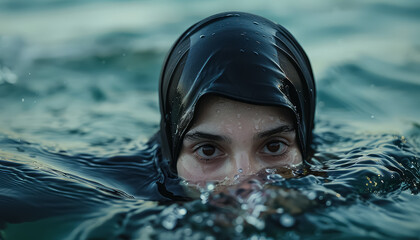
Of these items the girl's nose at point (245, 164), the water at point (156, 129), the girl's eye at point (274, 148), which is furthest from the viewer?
the girl's eye at point (274, 148)

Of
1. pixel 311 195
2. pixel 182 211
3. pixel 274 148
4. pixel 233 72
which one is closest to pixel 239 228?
pixel 182 211

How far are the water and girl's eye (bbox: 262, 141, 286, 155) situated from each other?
0.13m

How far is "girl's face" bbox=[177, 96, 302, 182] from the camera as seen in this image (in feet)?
9.43

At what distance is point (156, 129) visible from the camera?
522 centimetres

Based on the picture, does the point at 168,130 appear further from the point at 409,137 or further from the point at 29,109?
the point at 29,109

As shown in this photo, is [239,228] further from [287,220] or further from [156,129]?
[156,129]

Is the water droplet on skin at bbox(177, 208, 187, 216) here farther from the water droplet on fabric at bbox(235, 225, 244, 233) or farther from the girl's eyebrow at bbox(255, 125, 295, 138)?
the girl's eyebrow at bbox(255, 125, 295, 138)

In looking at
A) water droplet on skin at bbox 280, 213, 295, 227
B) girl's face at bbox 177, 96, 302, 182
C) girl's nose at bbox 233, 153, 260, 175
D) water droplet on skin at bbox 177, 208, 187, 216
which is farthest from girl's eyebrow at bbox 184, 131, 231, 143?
water droplet on skin at bbox 280, 213, 295, 227

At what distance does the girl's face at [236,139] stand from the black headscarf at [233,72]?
0.07 m

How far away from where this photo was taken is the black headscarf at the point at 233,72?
292 cm

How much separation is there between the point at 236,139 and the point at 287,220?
571 mm

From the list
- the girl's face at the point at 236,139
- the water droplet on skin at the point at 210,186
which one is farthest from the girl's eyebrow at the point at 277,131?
the water droplet on skin at the point at 210,186

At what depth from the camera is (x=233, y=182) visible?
2.82m

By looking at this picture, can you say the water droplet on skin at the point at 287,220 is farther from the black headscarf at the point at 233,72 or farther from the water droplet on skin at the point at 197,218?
the black headscarf at the point at 233,72
